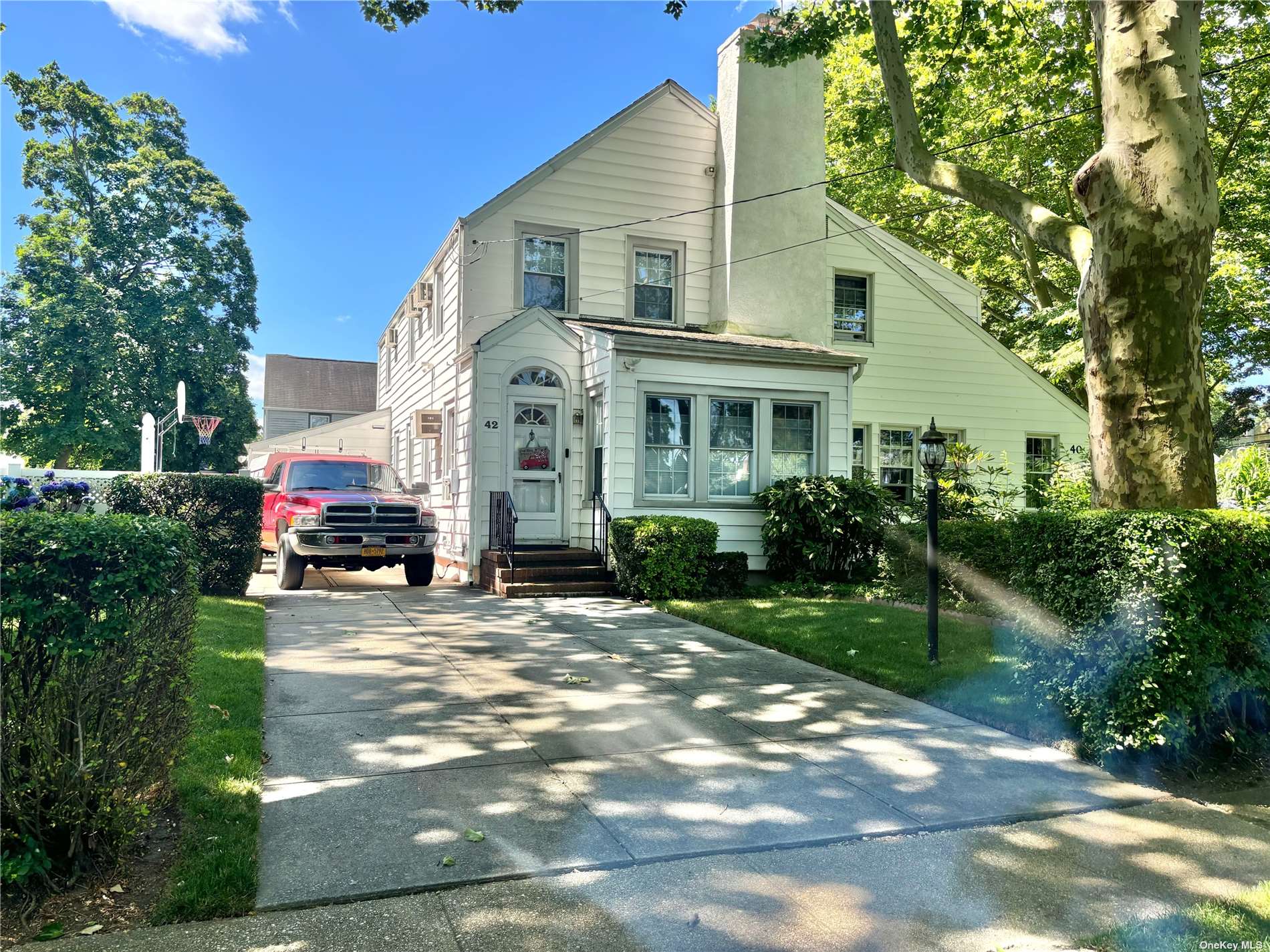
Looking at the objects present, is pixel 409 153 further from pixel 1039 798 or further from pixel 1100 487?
pixel 1039 798

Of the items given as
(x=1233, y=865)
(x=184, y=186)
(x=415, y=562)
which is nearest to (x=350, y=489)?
(x=415, y=562)

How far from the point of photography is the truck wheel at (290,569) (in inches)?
478

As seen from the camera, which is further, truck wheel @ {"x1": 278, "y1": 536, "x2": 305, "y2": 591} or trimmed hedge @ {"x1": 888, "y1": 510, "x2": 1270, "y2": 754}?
truck wheel @ {"x1": 278, "y1": 536, "x2": 305, "y2": 591}

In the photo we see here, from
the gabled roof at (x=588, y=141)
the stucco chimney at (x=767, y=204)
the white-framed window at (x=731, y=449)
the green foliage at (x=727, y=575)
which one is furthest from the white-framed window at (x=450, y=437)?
the green foliage at (x=727, y=575)

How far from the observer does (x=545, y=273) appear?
48.3 ft

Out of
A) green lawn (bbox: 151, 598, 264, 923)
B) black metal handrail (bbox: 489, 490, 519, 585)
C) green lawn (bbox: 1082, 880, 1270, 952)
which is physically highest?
black metal handrail (bbox: 489, 490, 519, 585)

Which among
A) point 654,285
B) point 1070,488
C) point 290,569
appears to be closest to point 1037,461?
point 1070,488

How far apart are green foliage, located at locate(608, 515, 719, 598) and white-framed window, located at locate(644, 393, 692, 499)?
119 cm

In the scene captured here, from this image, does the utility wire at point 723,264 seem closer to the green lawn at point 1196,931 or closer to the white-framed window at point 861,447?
the white-framed window at point 861,447

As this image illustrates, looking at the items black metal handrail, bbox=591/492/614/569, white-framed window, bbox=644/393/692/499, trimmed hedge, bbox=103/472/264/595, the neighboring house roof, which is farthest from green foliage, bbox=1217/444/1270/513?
the neighboring house roof

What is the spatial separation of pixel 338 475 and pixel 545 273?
4.95m

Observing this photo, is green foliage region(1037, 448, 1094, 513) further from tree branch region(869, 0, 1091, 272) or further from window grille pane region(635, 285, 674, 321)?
window grille pane region(635, 285, 674, 321)

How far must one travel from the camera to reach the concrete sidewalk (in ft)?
9.70

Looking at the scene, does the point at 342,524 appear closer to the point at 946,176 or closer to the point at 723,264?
the point at 723,264
